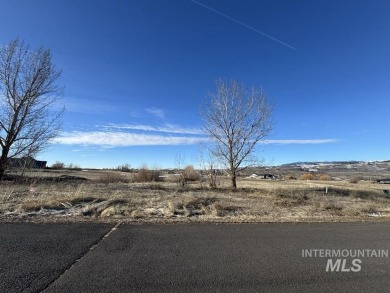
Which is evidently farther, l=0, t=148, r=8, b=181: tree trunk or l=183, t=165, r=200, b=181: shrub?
l=183, t=165, r=200, b=181: shrub

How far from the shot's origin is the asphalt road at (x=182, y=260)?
461cm

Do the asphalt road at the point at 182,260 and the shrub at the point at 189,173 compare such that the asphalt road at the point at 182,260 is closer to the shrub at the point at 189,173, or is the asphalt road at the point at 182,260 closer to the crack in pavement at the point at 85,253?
the crack in pavement at the point at 85,253

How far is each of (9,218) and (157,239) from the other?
4953 mm

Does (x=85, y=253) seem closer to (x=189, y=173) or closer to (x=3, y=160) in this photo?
(x=3, y=160)

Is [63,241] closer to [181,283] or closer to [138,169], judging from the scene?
[181,283]

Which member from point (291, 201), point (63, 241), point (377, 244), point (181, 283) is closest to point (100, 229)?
point (63, 241)

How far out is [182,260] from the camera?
5754 millimetres

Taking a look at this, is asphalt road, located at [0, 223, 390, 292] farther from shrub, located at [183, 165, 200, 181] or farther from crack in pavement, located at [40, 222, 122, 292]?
shrub, located at [183, 165, 200, 181]

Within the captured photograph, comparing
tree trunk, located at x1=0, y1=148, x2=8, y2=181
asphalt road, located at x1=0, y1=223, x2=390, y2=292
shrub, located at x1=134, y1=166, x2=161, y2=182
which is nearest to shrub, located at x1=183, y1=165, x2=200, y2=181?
shrub, located at x1=134, y1=166, x2=161, y2=182

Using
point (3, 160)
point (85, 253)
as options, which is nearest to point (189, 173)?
point (3, 160)

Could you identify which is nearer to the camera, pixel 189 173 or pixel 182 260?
pixel 182 260

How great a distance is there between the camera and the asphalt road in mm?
4605

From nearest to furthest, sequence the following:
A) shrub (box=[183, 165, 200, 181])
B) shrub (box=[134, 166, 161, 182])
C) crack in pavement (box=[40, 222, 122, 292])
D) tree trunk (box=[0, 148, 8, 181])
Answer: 1. crack in pavement (box=[40, 222, 122, 292])
2. tree trunk (box=[0, 148, 8, 181])
3. shrub (box=[183, 165, 200, 181])
4. shrub (box=[134, 166, 161, 182])

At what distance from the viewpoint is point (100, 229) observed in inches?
323
